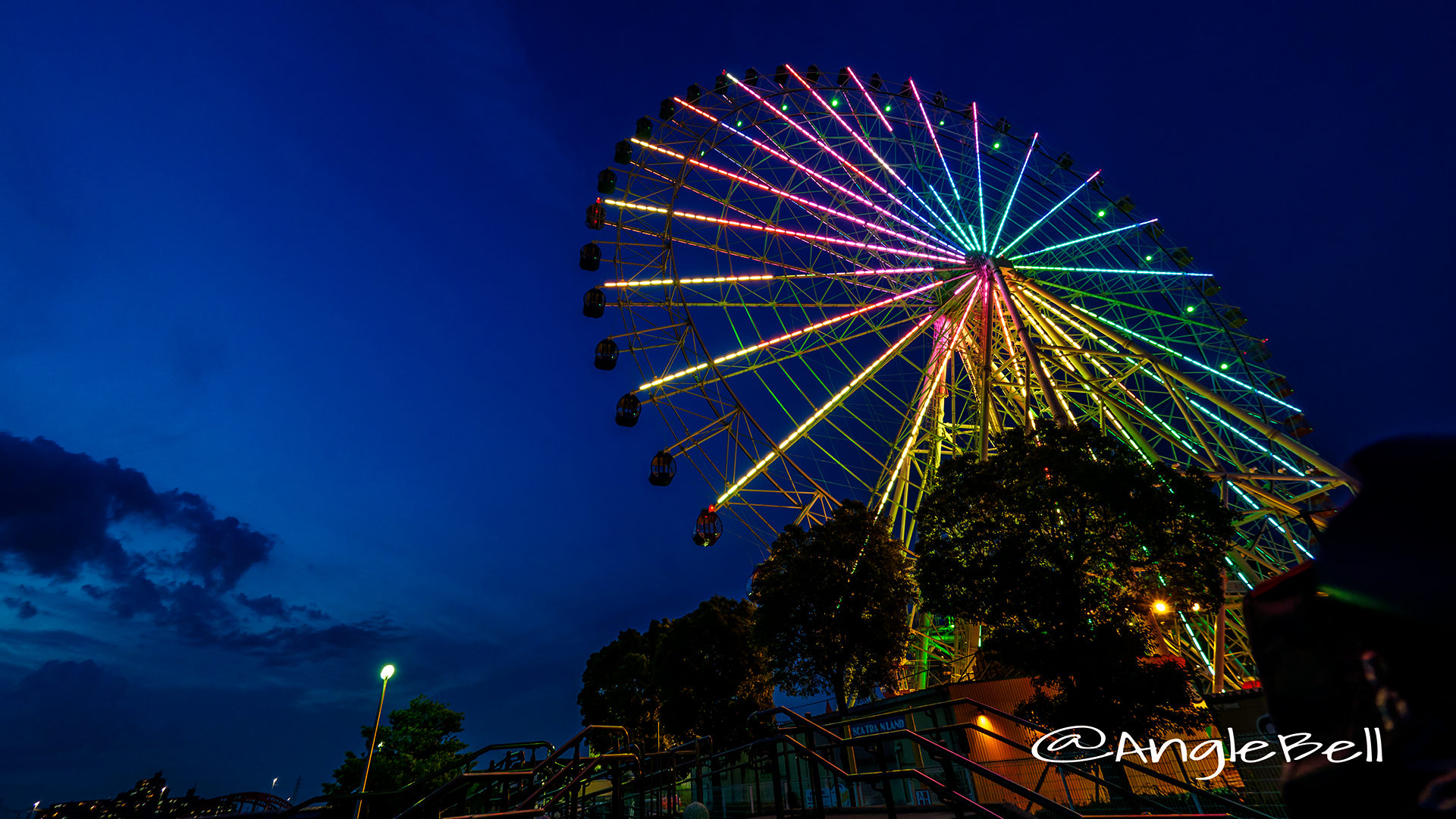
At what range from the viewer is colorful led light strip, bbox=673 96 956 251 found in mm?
26312

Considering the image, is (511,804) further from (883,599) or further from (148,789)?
(148,789)

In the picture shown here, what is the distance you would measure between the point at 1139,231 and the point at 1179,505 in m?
22.2

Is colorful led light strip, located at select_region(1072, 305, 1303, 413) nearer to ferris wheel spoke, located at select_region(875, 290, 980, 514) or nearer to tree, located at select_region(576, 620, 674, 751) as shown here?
ferris wheel spoke, located at select_region(875, 290, 980, 514)

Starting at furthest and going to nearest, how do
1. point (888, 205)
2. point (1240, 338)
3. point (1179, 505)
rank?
point (1240, 338) → point (888, 205) → point (1179, 505)

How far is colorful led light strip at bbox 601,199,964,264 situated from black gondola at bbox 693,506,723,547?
36.7 feet

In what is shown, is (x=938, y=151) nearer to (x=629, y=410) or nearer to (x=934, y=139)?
(x=934, y=139)

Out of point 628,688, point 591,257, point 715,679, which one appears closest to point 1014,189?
point 591,257

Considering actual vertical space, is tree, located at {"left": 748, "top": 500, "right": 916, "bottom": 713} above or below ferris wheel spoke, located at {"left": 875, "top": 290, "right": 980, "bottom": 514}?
below

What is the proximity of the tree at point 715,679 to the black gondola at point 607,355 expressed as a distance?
39.6ft

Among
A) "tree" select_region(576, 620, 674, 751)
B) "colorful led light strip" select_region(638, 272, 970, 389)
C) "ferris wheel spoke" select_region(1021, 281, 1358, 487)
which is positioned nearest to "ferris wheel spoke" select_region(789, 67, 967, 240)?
"colorful led light strip" select_region(638, 272, 970, 389)

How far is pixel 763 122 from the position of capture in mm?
27484

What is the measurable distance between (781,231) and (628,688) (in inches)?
1099

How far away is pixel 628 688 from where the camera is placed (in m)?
38.4

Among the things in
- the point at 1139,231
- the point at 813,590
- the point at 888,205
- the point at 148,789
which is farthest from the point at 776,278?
the point at 148,789
